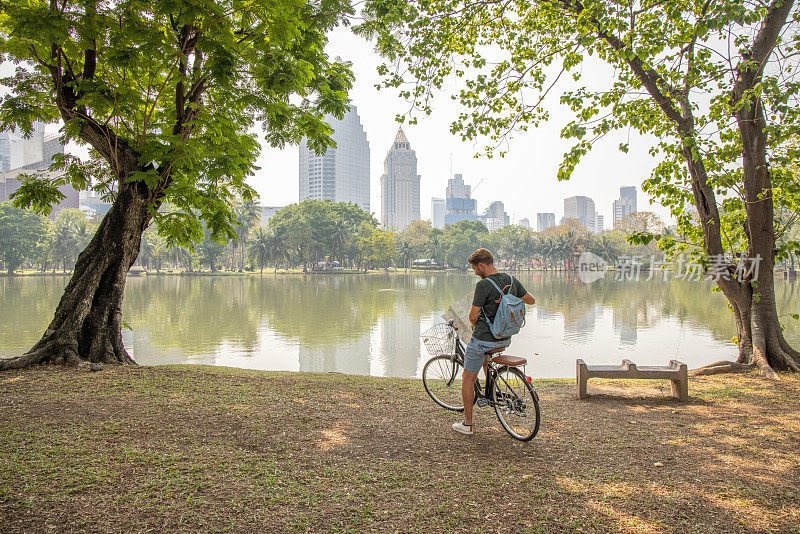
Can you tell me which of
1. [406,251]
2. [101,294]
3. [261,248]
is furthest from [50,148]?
[406,251]

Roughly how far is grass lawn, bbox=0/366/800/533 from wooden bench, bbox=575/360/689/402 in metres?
0.25

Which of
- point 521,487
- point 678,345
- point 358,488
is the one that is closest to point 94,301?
point 358,488

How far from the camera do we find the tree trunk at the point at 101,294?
685 cm

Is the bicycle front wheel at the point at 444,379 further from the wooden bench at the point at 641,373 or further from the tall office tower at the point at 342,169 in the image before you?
the tall office tower at the point at 342,169

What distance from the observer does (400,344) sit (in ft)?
45.2

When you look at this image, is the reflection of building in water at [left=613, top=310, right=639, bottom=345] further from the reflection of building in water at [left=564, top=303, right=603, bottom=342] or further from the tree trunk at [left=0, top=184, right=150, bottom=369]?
the tree trunk at [left=0, top=184, right=150, bottom=369]

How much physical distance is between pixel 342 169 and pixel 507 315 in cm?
18084

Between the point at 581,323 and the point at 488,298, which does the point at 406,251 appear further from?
the point at 488,298

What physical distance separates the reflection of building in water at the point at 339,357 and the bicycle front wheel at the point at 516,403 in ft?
20.5

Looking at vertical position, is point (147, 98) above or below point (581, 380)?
above

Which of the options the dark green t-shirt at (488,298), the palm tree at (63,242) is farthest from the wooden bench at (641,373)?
the palm tree at (63,242)

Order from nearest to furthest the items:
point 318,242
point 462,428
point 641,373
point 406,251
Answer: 1. point 462,428
2. point 641,373
3. point 318,242
4. point 406,251

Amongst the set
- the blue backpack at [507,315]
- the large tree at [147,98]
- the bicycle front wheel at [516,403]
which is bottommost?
the bicycle front wheel at [516,403]

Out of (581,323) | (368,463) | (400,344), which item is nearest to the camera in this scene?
(368,463)
